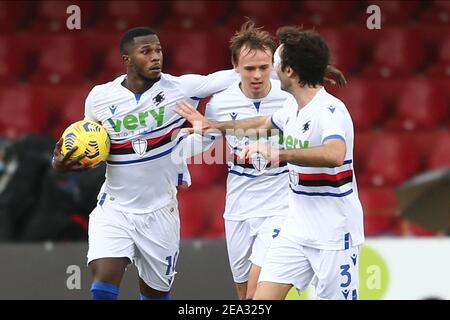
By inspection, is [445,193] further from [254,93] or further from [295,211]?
[295,211]

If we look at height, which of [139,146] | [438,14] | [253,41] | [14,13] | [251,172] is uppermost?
[14,13]

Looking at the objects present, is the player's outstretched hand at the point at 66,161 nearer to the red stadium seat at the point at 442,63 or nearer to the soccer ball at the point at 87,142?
the soccer ball at the point at 87,142

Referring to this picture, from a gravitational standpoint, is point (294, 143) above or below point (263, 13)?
below

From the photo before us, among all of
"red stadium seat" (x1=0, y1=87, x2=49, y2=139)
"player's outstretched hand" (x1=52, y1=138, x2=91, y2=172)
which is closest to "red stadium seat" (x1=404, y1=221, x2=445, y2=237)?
"red stadium seat" (x1=0, y1=87, x2=49, y2=139)

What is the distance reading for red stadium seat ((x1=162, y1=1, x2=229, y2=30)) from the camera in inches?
497

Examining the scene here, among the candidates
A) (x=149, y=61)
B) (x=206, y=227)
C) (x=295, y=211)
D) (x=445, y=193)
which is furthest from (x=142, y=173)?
(x=206, y=227)

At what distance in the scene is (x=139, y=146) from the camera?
7.75 metres

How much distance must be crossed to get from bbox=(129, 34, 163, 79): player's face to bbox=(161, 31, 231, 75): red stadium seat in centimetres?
451

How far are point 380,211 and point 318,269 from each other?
14.4 ft

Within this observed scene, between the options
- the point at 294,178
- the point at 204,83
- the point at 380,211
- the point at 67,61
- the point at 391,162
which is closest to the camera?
the point at 294,178

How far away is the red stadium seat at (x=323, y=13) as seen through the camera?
12477mm

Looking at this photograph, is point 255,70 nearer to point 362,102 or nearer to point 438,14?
point 362,102

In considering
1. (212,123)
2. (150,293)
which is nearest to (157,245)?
(150,293)
